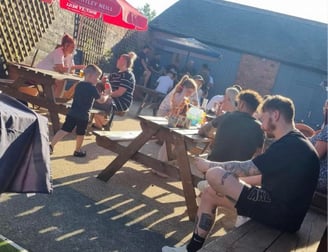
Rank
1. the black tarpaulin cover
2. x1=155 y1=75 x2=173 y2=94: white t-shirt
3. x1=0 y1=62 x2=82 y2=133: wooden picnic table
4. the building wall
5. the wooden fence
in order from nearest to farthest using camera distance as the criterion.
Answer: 1. the black tarpaulin cover
2. x1=0 y1=62 x2=82 y2=133: wooden picnic table
3. the wooden fence
4. x1=155 y1=75 x2=173 y2=94: white t-shirt
5. the building wall

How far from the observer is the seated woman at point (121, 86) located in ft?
21.4

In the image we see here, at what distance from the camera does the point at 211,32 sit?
19.5 meters

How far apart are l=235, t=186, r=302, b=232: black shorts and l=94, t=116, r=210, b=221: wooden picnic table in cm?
134

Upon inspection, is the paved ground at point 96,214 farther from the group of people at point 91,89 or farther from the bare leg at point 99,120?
the bare leg at point 99,120

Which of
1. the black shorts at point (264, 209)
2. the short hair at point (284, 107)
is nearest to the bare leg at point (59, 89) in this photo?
the short hair at point (284, 107)

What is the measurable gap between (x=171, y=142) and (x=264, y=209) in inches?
74.4

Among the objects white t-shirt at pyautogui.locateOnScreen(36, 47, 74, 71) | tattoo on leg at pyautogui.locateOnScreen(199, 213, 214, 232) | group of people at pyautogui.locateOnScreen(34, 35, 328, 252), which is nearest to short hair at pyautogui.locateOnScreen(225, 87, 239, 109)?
group of people at pyautogui.locateOnScreen(34, 35, 328, 252)

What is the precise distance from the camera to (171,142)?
450cm

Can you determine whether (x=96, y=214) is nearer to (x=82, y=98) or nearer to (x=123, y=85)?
(x=82, y=98)

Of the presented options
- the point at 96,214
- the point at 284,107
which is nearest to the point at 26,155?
the point at 96,214

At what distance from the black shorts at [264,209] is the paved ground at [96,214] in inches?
37.4

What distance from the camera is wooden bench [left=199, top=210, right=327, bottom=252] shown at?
236 cm

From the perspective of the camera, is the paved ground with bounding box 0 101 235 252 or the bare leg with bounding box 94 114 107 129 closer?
the paved ground with bounding box 0 101 235 252

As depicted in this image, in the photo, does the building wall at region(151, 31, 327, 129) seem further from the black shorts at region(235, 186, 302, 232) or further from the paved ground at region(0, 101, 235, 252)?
the black shorts at region(235, 186, 302, 232)
